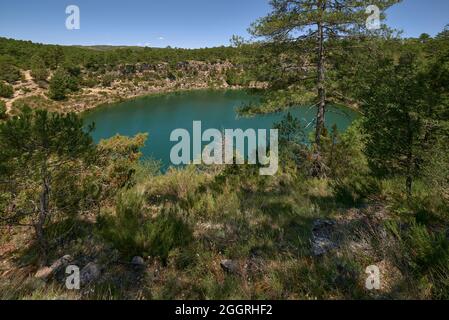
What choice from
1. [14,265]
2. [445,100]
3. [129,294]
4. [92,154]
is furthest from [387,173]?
[14,265]

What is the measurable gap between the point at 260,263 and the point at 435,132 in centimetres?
406

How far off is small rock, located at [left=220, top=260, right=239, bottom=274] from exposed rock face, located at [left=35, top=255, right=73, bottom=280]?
92.6 inches

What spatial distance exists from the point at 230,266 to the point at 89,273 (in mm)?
1931

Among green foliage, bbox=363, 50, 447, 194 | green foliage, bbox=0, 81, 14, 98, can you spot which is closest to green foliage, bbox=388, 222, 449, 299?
green foliage, bbox=363, 50, 447, 194

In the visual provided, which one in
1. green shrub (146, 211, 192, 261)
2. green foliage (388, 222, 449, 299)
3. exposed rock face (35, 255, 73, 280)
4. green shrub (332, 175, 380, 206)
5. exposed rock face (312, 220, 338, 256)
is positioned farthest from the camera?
green shrub (332, 175, 380, 206)

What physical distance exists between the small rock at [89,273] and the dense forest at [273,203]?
0.06 ft

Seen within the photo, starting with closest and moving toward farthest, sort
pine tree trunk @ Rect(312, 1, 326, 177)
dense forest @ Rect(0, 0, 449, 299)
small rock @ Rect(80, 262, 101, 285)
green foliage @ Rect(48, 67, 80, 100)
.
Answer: dense forest @ Rect(0, 0, 449, 299), small rock @ Rect(80, 262, 101, 285), pine tree trunk @ Rect(312, 1, 326, 177), green foliage @ Rect(48, 67, 80, 100)

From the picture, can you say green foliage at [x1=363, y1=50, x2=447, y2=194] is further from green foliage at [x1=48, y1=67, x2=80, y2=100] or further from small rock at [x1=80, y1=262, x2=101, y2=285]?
green foliage at [x1=48, y1=67, x2=80, y2=100]

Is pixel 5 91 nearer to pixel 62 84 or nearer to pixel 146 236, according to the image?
pixel 62 84

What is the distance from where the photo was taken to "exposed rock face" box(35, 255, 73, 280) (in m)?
3.60

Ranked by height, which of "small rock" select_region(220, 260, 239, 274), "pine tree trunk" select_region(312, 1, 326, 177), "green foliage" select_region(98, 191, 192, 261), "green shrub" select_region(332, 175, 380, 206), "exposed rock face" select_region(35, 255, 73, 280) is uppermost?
"pine tree trunk" select_region(312, 1, 326, 177)

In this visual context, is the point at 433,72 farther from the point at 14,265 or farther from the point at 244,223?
the point at 14,265

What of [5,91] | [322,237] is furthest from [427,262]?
[5,91]

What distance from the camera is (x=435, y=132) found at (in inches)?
189
